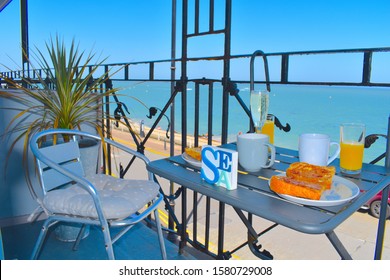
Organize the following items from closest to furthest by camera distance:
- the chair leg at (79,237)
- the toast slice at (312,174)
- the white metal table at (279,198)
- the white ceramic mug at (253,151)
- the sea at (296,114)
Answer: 1. the white metal table at (279,198)
2. the toast slice at (312,174)
3. the white ceramic mug at (253,151)
4. the chair leg at (79,237)
5. the sea at (296,114)

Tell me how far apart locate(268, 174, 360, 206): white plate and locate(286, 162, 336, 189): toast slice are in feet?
0.08

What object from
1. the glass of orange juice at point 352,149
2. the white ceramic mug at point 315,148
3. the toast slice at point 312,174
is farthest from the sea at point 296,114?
the toast slice at point 312,174

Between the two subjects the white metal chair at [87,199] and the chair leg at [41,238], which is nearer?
the white metal chair at [87,199]

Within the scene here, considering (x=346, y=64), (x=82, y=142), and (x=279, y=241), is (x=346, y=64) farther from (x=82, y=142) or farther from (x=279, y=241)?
(x=279, y=241)

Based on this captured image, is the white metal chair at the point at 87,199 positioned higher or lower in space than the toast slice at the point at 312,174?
lower

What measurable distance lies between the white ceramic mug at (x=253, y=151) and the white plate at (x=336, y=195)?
0.68 ft

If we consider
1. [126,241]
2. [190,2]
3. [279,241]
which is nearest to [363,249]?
[279,241]

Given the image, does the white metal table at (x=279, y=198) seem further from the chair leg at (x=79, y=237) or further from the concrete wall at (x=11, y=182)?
the concrete wall at (x=11, y=182)

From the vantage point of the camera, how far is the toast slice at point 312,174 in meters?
0.82

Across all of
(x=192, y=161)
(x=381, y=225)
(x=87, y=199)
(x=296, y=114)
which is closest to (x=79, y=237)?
(x=87, y=199)

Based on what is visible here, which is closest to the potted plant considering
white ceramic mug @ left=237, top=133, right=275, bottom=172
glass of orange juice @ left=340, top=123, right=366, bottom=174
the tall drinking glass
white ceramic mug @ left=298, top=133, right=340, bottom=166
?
the tall drinking glass
